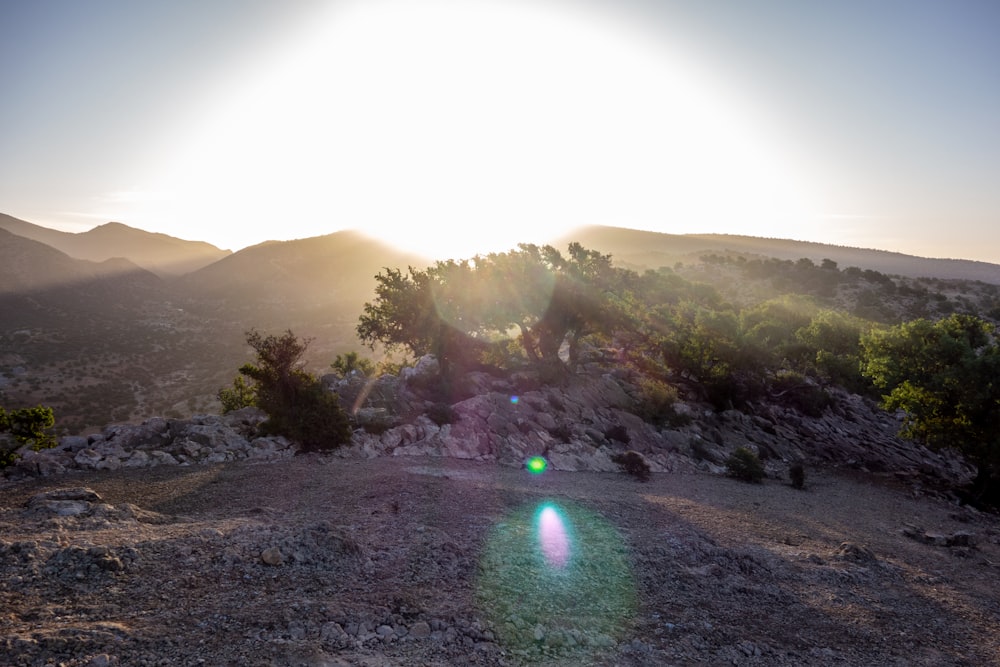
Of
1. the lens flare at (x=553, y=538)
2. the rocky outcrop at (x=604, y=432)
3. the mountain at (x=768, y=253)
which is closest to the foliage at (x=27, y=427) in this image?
the rocky outcrop at (x=604, y=432)

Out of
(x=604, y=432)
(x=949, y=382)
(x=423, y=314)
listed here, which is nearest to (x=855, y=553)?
(x=949, y=382)

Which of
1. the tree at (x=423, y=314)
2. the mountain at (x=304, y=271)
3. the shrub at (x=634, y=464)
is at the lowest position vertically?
the shrub at (x=634, y=464)

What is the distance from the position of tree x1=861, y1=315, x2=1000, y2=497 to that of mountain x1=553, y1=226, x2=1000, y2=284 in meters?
92.3

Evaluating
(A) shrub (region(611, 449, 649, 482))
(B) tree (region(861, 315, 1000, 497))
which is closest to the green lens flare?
(A) shrub (region(611, 449, 649, 482))

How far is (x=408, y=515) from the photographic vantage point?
13.8 metres

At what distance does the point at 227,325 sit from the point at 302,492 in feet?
235

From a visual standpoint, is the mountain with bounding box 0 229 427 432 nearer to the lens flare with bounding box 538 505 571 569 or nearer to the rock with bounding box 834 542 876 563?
the lens flare with bounding box 538 505 571 569

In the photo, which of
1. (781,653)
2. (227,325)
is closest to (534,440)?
(781,653)

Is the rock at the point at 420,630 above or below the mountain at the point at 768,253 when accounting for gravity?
below

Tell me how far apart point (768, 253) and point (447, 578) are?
571ft

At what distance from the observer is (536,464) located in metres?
22.5

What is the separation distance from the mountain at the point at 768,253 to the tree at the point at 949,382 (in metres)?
92.3

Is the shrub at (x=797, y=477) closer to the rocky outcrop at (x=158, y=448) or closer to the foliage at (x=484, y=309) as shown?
the foliage at (x=484, y=309)

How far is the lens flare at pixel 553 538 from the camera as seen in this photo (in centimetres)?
1182
